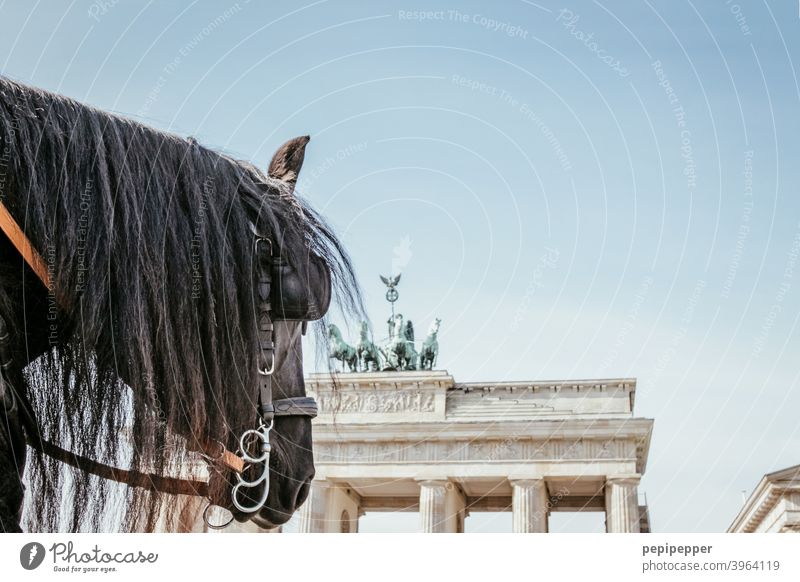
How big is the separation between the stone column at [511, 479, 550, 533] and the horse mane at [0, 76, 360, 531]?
3161 cm

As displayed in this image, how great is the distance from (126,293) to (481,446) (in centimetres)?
3314

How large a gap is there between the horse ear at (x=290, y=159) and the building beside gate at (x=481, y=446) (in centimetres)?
2959

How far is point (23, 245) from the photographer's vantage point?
1619 millimetres

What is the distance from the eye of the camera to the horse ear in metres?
2.19

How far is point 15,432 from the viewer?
1.73 metres

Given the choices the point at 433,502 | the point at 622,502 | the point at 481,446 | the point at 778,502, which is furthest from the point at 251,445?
the point at 481,446

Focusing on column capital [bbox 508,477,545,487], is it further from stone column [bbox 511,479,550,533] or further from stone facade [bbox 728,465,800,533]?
stone facade [bbox 728,465,800,533]

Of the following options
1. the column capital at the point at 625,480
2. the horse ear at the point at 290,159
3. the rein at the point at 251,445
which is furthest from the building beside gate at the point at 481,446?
the rein at the point at 251,445

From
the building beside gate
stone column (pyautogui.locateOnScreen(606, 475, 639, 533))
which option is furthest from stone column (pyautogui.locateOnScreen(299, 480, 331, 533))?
stone column (pyautogui.locateOnScreen(606, 475, 639, 533))

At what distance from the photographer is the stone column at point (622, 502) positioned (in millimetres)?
31562
